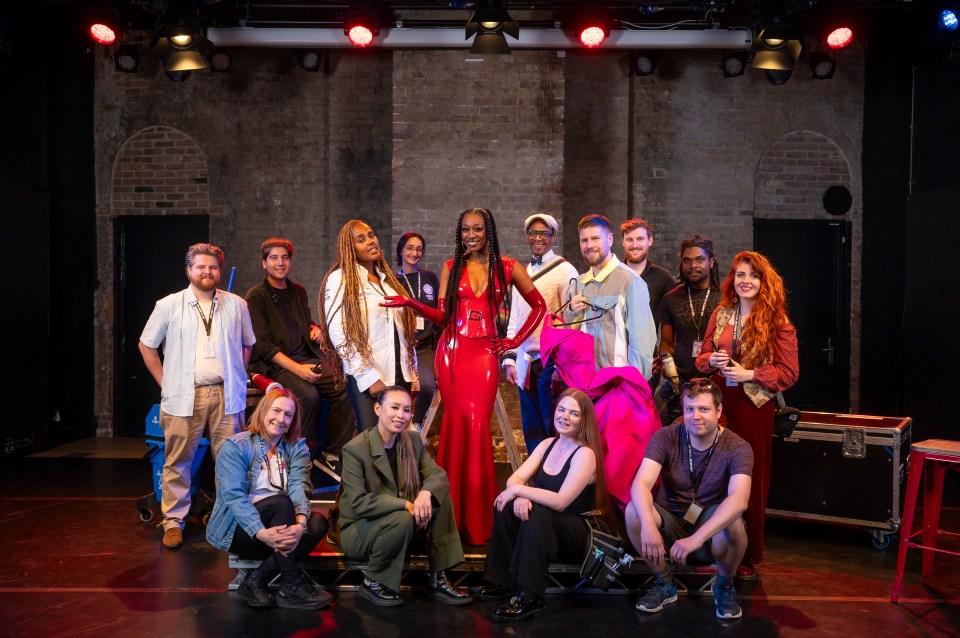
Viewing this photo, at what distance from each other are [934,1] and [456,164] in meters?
4.48

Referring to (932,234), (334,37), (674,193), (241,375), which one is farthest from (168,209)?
(932,234)

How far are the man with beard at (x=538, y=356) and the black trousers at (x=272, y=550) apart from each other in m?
1.39

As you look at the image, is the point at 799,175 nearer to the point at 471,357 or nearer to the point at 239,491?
the point at 471,357

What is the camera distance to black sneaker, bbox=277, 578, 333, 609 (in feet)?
12.7

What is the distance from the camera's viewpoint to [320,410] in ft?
18.8

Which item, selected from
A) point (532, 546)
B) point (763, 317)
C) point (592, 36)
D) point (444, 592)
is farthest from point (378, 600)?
point (592, 36)

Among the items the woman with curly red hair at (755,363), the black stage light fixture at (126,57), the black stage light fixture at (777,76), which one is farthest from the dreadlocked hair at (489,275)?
the black stage light fixture at (126,57)

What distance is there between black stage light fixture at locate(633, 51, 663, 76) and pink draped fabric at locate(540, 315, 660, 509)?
4.71 meters

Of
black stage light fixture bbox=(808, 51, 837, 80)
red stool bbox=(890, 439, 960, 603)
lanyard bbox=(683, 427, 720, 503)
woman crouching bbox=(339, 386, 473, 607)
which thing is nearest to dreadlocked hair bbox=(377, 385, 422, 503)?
woman crouching bbox=(339, 386, 473, 607)

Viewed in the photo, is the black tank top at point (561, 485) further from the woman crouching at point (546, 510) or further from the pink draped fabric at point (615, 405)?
the pink draped fabric at point (615, 405)

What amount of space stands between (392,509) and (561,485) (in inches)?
31.7

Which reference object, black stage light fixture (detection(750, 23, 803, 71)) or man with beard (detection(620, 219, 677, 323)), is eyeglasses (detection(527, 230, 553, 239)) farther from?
black stage light fixture (detection(750, 23, 803, 71))

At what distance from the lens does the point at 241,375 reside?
5031 millimetres

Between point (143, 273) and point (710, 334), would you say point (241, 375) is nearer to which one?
point (710, 334)
